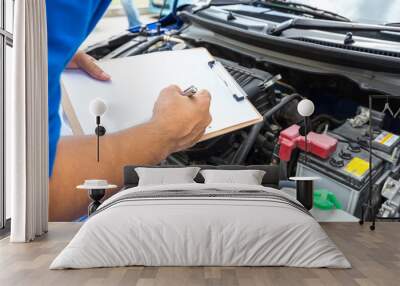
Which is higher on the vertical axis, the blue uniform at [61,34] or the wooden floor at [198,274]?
the blue uniform at [61,34]

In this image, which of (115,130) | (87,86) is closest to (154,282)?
(115,130)

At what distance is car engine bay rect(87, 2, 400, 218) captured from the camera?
416 cm

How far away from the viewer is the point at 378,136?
420cm

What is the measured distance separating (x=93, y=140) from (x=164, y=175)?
797mm

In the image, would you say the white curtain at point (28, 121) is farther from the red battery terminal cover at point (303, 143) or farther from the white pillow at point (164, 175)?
the red battery terminal cover at point (303, 143)

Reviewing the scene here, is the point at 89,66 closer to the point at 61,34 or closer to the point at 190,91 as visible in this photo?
the point at 61,34

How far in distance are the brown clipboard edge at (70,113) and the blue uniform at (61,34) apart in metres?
0.05

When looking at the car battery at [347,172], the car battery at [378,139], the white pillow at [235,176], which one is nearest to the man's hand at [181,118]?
the white pillow at [235,176]

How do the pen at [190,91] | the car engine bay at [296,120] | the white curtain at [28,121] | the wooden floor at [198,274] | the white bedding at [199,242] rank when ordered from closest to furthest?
1. the wooden floor at [198,274]
2. the white bedding at [199,242]
3. the white curtain at [28,121]
4. the car engine bay at [296,120]
5. the pen at [190,91]

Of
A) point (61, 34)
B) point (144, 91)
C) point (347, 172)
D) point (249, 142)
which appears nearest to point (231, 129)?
point (249, 142)

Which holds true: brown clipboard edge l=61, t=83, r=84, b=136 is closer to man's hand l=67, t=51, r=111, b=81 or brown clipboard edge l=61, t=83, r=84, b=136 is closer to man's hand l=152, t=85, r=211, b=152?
man's hand l=67, t=51, r=111, b=81

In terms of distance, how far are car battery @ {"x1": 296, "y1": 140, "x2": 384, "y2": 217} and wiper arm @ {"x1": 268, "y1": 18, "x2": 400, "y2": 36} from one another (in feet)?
3.52

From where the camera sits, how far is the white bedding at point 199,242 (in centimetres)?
267

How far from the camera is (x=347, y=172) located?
4.18 metres
